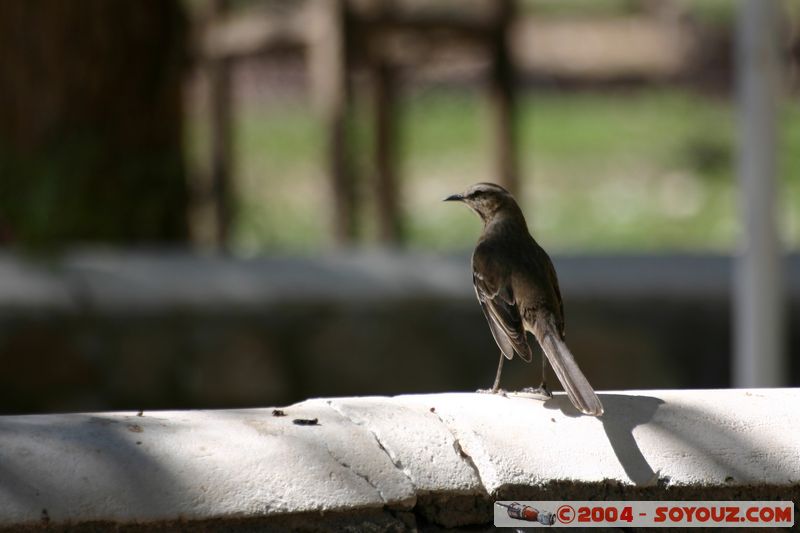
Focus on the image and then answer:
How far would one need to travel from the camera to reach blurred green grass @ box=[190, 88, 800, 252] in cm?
1242

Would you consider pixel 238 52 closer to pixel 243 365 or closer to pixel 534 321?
pixel 243 365

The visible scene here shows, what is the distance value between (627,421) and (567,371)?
0.88 ft

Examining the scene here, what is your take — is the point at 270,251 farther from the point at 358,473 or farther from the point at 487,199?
the point at 358,473

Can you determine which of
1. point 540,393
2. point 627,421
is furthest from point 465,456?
point 540,393

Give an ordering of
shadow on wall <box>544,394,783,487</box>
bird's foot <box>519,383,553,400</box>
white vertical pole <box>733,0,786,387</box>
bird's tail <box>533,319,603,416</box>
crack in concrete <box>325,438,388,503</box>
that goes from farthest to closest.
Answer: white vertical pole <box>733,0,786,387</box> → bird's foot <box>519,383,553,400</box> → bird's tail <box>533,319,603,416</box> → shadow on wall <box>544,394,783,487</box> → crack in concrete <box>325,438,388,503</box>

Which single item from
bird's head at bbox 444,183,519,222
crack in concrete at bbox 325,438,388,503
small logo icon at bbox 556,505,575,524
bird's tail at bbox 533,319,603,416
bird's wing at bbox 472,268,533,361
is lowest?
small logo icon at bbox 556,505,575,524

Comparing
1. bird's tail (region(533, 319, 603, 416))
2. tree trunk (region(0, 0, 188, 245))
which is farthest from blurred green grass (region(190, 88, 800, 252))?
bird's tail (region(533, 319, 603, 416))

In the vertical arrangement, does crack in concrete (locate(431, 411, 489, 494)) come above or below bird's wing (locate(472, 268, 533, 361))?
below

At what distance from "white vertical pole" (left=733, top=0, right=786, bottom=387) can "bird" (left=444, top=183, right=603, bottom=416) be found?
203 cm

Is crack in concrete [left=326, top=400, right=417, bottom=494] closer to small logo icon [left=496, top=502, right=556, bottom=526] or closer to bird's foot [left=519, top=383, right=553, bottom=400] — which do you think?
small logo icon [left=496, top=502, right=556, bottom=526]

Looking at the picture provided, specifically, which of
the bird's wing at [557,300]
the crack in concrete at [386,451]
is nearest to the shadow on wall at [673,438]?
the crack in concrete at [386,451]

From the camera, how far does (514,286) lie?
382cm

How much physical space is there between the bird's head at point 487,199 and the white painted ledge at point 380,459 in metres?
0.99

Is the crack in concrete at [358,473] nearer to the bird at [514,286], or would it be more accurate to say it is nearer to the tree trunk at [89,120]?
the bird at [514,286]
